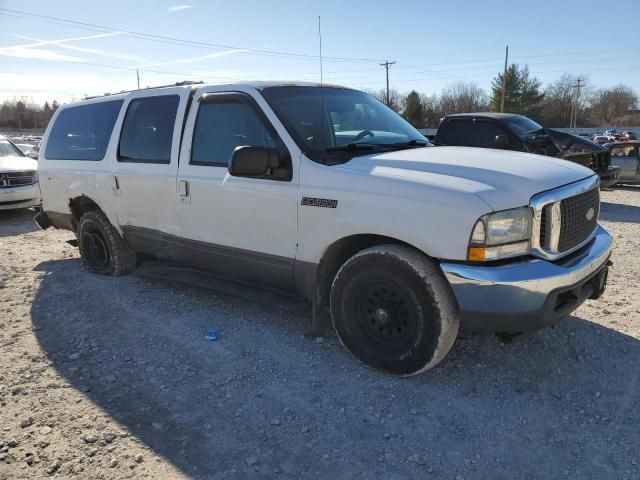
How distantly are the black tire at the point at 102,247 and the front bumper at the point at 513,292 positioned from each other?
12.6ft

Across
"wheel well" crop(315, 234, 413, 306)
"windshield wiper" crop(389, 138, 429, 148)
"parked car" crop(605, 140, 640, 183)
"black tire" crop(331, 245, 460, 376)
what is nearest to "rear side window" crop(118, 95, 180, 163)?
"wheel well" crop(315, 234, 413, 306)

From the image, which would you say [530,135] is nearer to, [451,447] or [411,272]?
[411,272]

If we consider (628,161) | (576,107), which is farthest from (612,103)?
(628,161)

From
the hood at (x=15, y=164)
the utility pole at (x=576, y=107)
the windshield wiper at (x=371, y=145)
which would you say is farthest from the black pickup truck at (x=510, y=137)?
the utility pole at (x=576, y=107)

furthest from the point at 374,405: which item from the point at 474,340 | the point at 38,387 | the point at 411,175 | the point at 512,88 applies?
the point at 512,88

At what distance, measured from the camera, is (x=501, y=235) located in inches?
112

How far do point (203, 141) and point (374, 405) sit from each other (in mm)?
2532

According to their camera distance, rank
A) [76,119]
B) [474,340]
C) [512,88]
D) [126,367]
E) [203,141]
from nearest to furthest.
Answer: [126,367]
[474,340]
[203,141]
[76,119]
[512,88]

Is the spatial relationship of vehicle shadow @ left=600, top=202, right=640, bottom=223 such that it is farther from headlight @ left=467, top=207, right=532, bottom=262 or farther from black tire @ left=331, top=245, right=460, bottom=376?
black tire @ left=331, top=245, right=460, bottom=376

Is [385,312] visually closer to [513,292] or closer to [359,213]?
[359,213]

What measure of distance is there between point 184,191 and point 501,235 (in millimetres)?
2656

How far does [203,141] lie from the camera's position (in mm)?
4211

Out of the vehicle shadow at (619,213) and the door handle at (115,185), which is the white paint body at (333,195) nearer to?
the door handle at (115,185)

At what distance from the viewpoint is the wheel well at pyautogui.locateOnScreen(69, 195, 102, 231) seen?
5691mm
